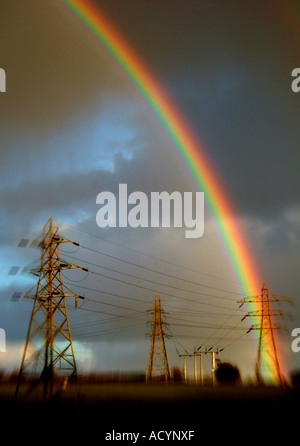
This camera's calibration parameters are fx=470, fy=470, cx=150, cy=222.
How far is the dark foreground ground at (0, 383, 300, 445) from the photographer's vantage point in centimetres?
2127

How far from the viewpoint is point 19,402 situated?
28672mm

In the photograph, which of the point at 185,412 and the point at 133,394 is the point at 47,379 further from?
the point at 185,412

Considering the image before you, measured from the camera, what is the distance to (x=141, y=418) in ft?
83.0

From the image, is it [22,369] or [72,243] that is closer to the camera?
[22,369]

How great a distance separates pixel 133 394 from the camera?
3331cm

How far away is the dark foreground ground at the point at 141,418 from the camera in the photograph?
837 inches
